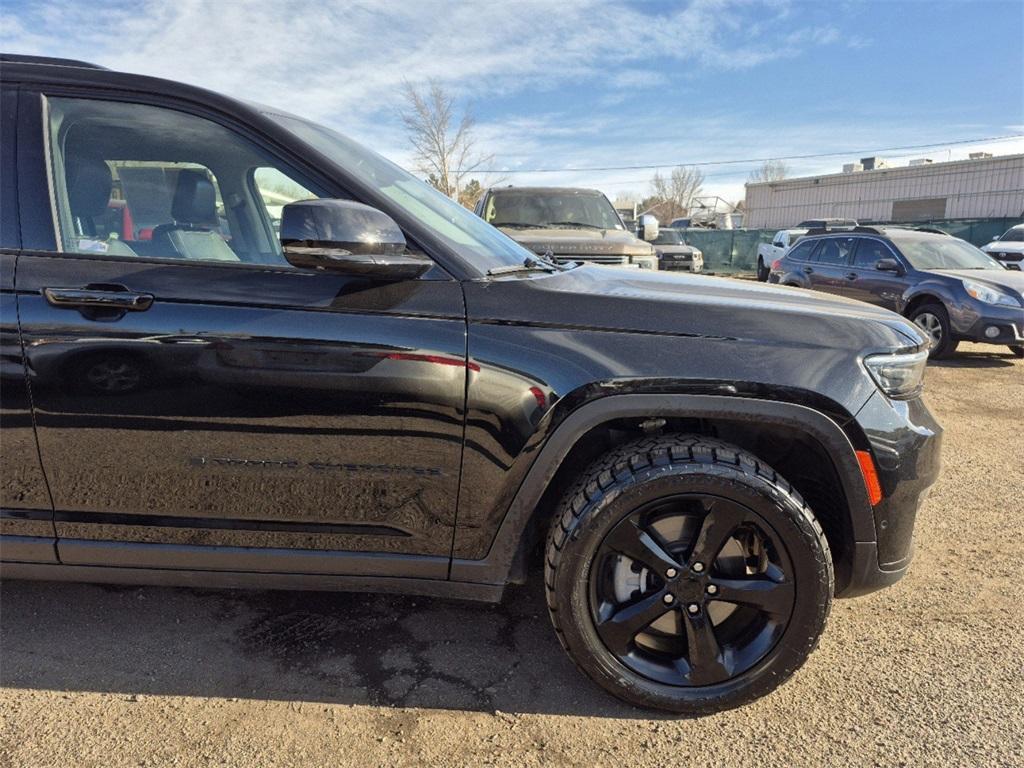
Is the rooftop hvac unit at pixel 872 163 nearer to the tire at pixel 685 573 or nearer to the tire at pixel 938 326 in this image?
the tire at pixel 938 326

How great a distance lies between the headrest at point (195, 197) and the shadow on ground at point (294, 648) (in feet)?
4.92

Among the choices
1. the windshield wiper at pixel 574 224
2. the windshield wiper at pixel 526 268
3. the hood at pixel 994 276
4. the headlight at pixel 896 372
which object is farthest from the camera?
the windshield wiper at pixel 574 224

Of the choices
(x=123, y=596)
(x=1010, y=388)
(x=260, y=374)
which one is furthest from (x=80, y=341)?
(x=1010, y=388)

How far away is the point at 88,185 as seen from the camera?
210 centimetres

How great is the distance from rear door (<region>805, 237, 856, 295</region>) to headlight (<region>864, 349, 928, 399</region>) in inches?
320

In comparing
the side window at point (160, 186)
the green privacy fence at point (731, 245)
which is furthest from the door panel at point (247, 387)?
the green privacy fence at point (731, 245)

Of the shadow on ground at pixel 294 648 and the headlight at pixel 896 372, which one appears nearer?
the headlight at pixel 896 372

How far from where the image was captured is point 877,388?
199 cm

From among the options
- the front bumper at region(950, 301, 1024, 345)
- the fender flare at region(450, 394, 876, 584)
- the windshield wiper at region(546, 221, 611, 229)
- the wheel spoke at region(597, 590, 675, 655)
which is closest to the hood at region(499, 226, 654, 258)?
the windshield wiper at region(546, 221, 611, 229)

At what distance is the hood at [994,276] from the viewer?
7629 mm

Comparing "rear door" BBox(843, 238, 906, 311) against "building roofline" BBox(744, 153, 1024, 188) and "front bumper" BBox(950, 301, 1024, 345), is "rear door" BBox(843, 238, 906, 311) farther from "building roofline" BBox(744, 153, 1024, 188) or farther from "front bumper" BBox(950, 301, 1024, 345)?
"building roofline" BBox(744, 153, 1024, 188)

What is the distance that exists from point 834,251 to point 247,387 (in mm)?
9854

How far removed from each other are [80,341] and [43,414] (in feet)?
0.81

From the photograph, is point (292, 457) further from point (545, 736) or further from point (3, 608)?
point (3, 608)
